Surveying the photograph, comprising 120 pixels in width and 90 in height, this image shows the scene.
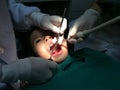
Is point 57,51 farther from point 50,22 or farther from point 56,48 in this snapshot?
point 50,22

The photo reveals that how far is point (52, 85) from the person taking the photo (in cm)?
118

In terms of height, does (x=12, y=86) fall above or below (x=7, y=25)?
below

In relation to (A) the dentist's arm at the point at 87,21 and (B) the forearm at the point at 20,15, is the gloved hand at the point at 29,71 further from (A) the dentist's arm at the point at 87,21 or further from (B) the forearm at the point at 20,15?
(B) the forearm at the point at 20,15

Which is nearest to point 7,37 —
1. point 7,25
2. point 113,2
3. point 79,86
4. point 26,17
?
point 7,25

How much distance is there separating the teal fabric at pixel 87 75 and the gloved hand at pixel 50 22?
7.8 inches

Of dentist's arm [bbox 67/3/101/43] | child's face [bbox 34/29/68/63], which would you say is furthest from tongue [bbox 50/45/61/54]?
dentist's arm [bbox 67/3/101/43]

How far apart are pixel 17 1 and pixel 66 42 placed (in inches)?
19.0

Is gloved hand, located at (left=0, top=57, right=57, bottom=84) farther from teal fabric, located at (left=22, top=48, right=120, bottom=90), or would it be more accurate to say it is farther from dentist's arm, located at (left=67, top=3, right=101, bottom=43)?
dentist's arm, located at (left=67, top=3, right=101, bottom=43)

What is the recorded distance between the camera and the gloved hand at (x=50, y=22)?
143 centimetres

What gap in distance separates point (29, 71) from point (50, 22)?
0.39 meters

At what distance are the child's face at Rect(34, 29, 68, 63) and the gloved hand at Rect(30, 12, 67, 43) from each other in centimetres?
6

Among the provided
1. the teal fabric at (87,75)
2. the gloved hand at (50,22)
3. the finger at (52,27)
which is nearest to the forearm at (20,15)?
the gloved hand at (50,22)

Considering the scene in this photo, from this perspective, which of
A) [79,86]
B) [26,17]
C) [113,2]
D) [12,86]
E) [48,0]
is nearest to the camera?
[79,86]

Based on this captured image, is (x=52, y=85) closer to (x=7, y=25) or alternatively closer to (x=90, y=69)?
(x=90, y=69)
